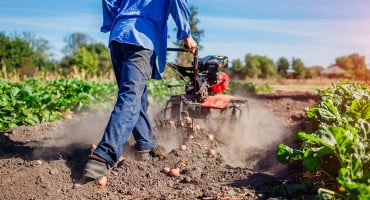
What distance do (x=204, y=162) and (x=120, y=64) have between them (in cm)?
128

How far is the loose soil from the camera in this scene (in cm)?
315

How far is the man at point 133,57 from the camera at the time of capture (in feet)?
11.3

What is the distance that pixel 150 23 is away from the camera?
150 inches

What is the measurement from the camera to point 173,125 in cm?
483

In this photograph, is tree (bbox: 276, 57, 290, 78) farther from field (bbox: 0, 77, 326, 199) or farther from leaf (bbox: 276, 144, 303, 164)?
leaf (bbox: 276, 144, 303, 164)

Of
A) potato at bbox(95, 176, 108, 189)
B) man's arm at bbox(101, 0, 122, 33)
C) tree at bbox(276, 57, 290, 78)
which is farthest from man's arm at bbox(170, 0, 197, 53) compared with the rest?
tree at bbox(276, 57, 290, 78)

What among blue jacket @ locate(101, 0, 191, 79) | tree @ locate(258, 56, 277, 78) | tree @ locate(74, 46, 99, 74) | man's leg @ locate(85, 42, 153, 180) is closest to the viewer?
man's leg @ locate(85, 42, 153, 180)

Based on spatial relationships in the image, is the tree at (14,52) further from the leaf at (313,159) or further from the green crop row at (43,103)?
the leaf at (313,159)

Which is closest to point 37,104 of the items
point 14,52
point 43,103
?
point 43,103

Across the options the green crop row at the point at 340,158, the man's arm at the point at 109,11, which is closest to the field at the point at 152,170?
the green crop row at the point at 340,158

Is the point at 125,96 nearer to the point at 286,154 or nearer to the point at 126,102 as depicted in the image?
the point at 126,102

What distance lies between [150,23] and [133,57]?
0.38m

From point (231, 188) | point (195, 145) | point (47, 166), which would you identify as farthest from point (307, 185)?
point (47, 166)

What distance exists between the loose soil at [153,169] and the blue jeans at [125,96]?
0.28m
